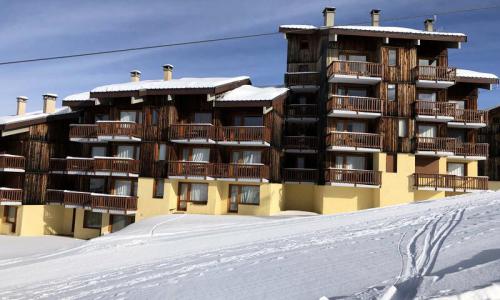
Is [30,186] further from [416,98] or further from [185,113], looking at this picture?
[416,98]

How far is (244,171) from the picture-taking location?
25453 mm

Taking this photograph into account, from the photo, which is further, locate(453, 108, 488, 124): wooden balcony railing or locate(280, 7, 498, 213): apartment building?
locate(453, 108, 488, 124): wooden balcony railing

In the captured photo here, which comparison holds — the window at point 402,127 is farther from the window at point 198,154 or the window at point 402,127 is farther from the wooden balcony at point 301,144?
the window at point 198,154

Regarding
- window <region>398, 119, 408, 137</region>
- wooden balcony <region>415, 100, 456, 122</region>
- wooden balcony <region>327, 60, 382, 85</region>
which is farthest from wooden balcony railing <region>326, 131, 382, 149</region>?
wooden balcony <region>327, 60, 382, 85</region>

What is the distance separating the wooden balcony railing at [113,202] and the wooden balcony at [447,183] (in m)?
19.3

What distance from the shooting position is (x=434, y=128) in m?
27.6

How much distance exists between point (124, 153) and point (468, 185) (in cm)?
2439

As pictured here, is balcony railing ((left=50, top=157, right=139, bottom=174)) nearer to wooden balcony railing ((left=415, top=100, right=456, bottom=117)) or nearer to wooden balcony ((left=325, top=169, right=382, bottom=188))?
wooden balcony ((left=325, top=169, right=382, bottom=188))

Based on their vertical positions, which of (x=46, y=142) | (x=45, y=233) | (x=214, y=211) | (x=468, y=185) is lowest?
(x=45, y=233)

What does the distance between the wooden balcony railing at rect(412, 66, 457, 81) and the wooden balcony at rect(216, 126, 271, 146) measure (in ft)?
37.4

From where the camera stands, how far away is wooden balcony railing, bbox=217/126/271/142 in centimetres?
2541

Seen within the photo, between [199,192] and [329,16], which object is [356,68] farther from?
[199,192]

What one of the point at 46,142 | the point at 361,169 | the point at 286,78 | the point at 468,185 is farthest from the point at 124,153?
the point at 468,185

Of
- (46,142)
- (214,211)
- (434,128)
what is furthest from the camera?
(46,142)
